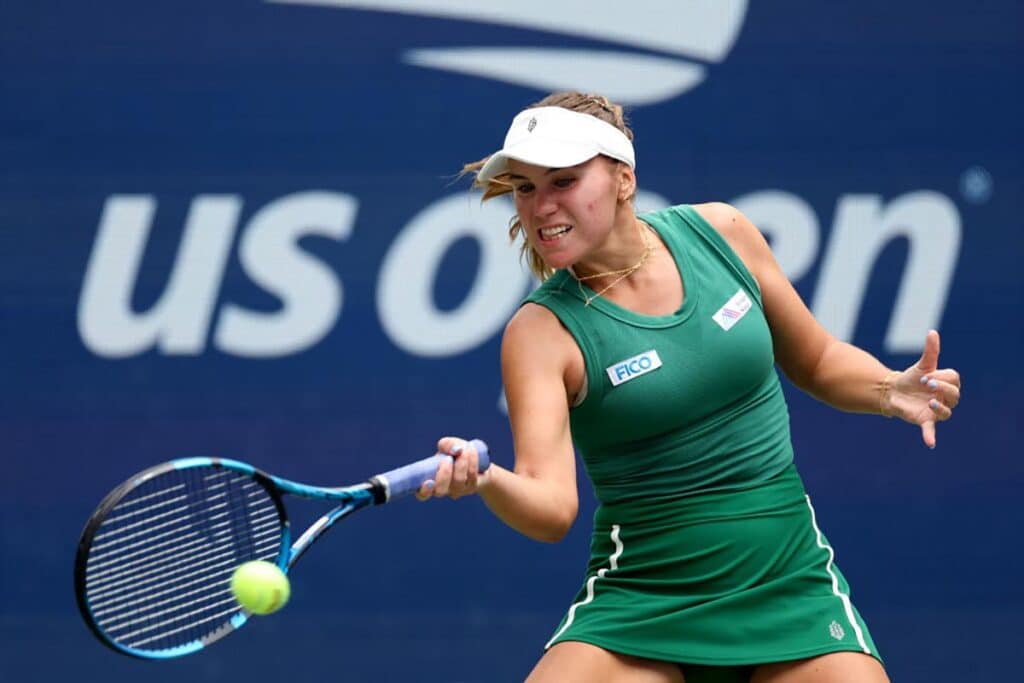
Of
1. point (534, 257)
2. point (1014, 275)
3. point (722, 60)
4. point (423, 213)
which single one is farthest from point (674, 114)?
point (534, 257)

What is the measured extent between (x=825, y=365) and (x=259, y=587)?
129 cm

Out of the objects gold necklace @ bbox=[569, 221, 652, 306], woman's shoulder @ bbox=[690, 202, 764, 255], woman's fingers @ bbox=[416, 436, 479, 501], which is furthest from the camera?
woman's shoulder @ bbox=[690, 202, 764, 255]

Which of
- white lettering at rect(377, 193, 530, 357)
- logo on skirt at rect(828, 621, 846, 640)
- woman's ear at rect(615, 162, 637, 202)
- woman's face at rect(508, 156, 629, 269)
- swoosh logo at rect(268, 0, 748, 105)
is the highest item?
swoosh logo at rect(268, 0, 748, 105)

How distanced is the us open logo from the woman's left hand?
498mm

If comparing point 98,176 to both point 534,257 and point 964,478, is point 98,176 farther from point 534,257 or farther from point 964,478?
point 964,478

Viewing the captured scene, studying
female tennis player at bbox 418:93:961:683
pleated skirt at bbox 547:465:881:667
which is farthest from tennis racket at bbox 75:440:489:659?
pleated skirt at bbox 547:465:881:667

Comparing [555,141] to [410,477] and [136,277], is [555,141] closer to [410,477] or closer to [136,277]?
[410,477]

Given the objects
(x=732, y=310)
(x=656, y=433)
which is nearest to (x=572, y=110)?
(x=732, y=310)

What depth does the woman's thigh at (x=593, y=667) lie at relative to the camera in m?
3.00

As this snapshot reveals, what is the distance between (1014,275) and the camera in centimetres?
477

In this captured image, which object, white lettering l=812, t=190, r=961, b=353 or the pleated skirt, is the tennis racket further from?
white lettering l=812, t=190, r=961, b=353

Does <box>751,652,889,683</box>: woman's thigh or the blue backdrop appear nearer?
<box>751,652,889,683</box>: woman's thigh

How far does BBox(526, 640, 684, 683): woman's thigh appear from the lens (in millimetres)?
3002

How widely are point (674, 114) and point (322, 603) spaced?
5.35ft
